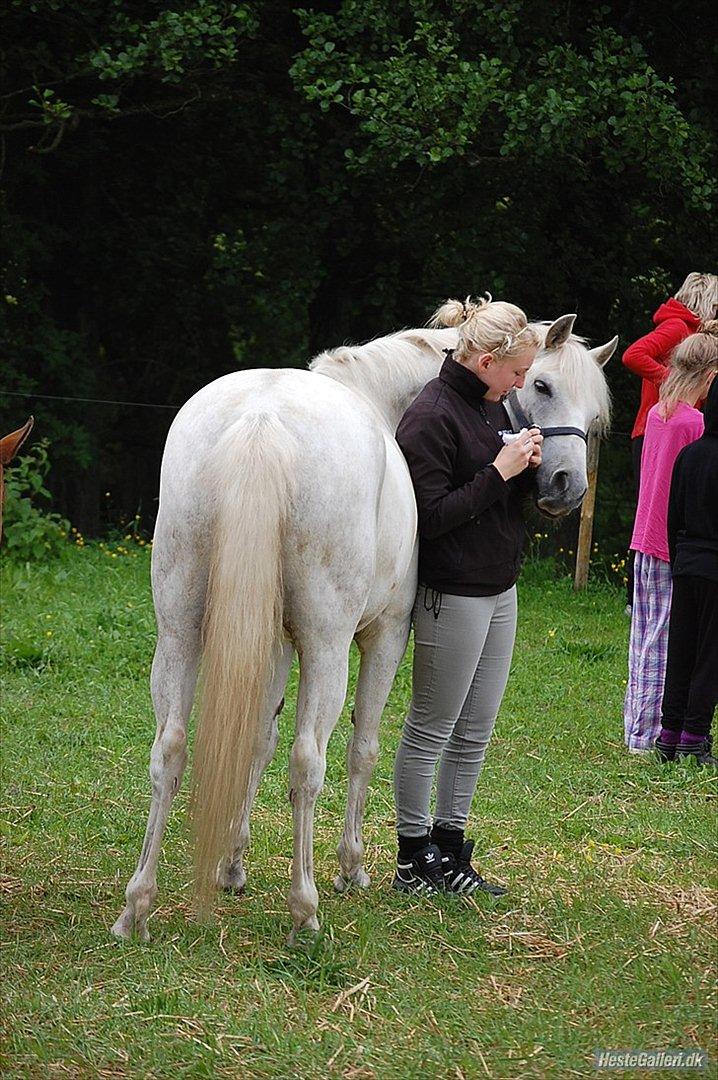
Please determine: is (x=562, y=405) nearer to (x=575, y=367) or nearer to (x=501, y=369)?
(x=575, y=367)

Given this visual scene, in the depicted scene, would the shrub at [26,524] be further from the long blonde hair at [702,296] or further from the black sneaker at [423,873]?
the black sneaker at [423,873]

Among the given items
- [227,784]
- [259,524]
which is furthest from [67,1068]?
[259,524]

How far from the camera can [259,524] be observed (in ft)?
11.2

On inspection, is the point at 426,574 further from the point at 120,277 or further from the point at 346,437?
the point at 120,277

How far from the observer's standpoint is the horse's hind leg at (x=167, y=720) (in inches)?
143

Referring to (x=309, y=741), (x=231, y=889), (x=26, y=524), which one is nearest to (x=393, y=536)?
(x=309, y=741)

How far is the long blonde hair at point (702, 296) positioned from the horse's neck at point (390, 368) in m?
3.14

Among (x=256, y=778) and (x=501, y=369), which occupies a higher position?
(x=501, y=369)

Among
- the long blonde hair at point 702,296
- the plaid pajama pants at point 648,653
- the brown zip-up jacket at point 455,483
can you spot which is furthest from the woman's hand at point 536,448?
the long blonde hair at point 702,296

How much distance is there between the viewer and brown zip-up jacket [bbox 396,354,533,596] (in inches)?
160

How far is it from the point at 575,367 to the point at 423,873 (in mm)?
1842

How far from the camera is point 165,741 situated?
3637 millimetres

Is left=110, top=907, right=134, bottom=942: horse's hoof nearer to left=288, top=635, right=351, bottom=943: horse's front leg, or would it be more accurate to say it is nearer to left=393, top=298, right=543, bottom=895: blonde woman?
left=288, top=635, right=351, bottom=943: horse's front leg

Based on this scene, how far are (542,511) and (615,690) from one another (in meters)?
3.62
